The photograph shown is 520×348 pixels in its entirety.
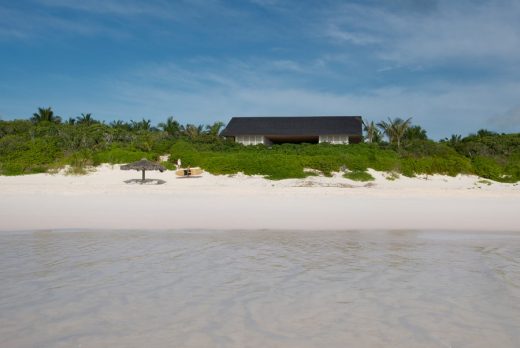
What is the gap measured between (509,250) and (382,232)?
8.02 ft

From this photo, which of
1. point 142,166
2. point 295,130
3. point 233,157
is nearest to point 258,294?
point 142,166

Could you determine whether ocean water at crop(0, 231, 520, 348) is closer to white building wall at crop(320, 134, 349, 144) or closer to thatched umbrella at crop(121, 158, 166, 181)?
thatched umbrella at crop(121, 158, 166, 181)

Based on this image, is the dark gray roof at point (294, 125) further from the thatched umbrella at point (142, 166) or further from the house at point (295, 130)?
the thatched umbrella at point (142, 166)

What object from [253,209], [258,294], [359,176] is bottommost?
[258,294]

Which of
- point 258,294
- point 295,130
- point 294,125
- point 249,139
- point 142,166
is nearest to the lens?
point 258,294

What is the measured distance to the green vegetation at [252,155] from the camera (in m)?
25.2

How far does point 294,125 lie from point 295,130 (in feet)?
4.16

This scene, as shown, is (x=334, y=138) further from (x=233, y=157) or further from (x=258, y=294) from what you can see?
(x=258, y=294)

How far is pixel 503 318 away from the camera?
3.53 metres

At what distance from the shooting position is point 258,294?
13.8 feet

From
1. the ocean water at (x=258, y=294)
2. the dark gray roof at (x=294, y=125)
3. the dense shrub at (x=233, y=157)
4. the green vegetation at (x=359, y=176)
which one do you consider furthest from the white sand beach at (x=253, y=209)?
the dark gray roof at (x=294, y=125)

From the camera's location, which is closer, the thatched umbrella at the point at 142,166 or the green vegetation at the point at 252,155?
the thatched umbrella at the point at 142,166

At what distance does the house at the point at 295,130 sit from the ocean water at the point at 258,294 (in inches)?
1378

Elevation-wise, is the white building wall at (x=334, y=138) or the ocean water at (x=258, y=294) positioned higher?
the white building wall at (x=334, y=138)
